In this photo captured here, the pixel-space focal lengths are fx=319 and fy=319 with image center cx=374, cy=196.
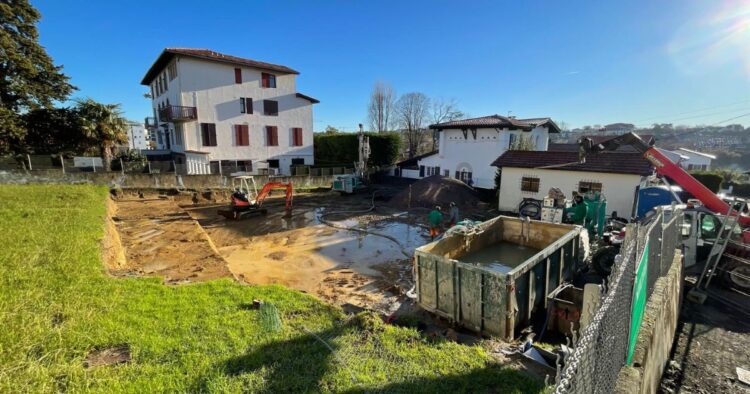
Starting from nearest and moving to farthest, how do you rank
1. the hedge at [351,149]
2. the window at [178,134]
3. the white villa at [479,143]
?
the white villa at [479,143] < the window at [178,134] < the hedge at [351,149]

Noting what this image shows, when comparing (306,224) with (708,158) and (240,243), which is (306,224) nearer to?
(240,243)

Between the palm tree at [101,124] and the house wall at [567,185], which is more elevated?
the palm tree at [101,124]

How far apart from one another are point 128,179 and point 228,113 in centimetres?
956

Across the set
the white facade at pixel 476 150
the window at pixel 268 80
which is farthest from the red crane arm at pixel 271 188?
the window at pixel 268 80

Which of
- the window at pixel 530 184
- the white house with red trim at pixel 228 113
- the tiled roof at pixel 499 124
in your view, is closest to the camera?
the window at pixel 530 184

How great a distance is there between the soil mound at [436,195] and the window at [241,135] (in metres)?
15.1

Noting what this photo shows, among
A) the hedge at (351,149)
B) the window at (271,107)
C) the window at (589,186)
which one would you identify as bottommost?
the window at (589,186)

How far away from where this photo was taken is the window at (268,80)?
29.2m

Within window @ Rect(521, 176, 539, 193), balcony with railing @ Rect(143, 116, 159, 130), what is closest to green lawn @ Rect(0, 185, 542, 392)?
window @ Rect(521, 176, 539, 193)

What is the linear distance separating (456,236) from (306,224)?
32.5 feet

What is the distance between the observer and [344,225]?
16.4 m

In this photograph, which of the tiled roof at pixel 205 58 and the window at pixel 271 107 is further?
the window at pixel 271 107

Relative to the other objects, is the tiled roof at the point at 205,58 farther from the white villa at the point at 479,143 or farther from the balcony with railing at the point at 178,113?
the white villa at the point at 479,143

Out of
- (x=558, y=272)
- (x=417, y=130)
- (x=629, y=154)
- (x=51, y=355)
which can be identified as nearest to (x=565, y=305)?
(x=558, y=272)
